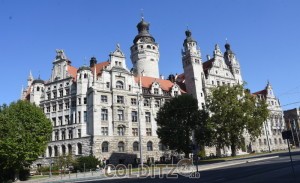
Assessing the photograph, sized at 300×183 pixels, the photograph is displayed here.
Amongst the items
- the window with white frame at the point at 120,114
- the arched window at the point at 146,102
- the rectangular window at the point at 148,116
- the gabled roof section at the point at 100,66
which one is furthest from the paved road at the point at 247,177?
the arched window at the point at 146,102

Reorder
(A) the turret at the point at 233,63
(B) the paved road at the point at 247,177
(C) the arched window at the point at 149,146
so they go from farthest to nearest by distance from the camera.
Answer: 1. (A) the turret at the point at 233,63
2. (C) the arched window at the point at 149,146
3. (B) the paved road at the point at 247,177

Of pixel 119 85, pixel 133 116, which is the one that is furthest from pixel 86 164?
pixel 119 85

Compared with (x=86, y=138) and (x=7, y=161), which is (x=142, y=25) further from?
(x=7, y=161)

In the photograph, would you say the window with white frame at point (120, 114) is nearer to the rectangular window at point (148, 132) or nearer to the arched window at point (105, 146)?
the arched window at point (105, 146)

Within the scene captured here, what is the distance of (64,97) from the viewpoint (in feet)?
204

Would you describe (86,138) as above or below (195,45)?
below

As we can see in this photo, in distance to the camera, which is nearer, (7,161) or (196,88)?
(7,161)

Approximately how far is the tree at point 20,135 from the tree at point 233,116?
31404 mm

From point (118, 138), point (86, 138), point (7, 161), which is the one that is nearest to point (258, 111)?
point (118, 138)

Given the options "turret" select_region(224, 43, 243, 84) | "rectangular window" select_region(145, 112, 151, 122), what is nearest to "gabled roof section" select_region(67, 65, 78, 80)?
"rectangular window" select_region(145, 112, 151, 122)

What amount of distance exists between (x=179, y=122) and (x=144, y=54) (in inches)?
1460

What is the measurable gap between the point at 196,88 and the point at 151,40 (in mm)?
22549

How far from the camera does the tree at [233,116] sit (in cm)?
5547

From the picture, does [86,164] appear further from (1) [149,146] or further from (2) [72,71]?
(2) [72,71]
